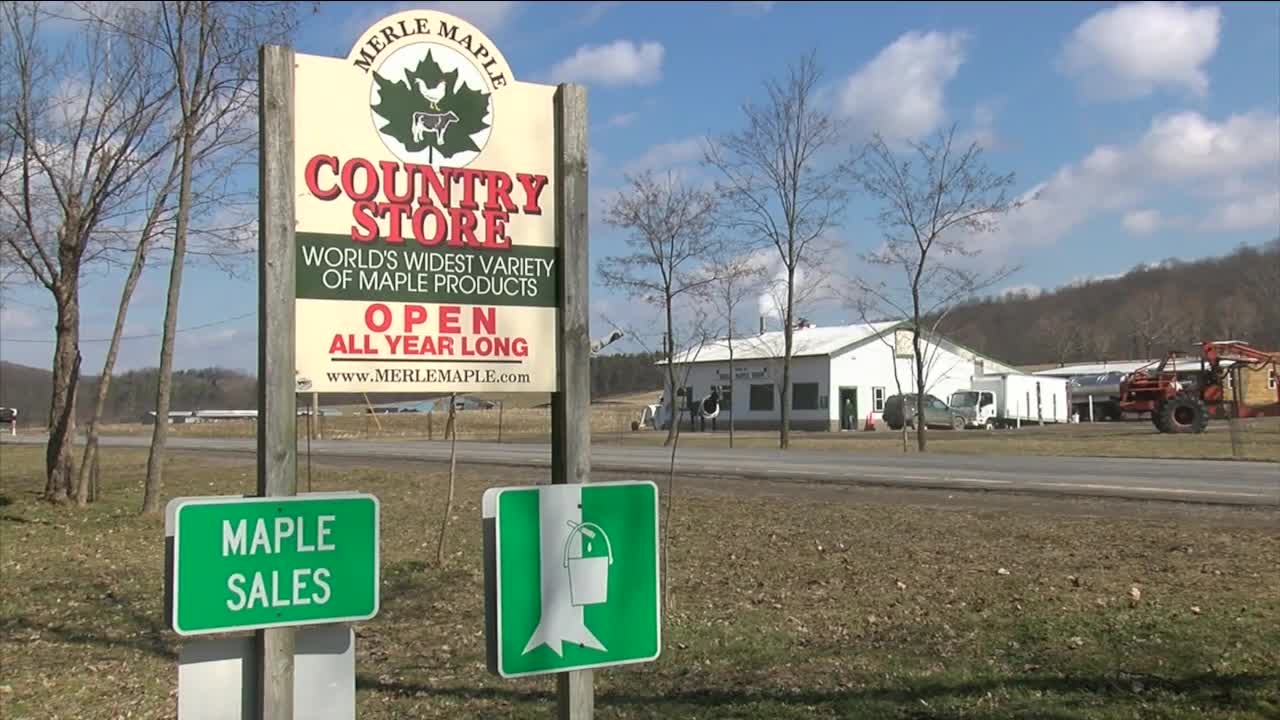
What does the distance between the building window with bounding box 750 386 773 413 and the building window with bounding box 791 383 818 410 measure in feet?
4.10

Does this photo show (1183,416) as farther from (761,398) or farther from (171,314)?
(171,314)

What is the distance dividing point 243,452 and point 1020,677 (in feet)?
101

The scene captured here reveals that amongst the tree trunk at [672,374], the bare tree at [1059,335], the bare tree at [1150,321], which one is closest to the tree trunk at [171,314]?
the tree trunk at [672,374]

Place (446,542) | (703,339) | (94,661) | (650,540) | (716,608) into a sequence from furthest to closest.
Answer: (703,339) → (446,542) → (716,608) → (94,661) → (650,540)

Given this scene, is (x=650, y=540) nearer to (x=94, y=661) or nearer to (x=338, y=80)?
(x=338, y=80)

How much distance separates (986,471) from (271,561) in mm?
16658

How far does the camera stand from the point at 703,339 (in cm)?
1606

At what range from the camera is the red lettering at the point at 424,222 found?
386cm

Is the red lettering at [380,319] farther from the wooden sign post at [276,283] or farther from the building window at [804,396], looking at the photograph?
the building window at [804,396]

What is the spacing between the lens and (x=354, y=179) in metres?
3.79

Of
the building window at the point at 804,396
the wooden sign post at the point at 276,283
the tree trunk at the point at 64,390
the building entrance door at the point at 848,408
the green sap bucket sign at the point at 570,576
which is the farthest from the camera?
the building window at the point at 804,396

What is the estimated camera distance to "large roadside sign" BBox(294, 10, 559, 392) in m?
3.76

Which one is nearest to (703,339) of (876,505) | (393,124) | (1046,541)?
(876,505)

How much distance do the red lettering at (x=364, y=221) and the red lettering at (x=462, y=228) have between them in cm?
26
